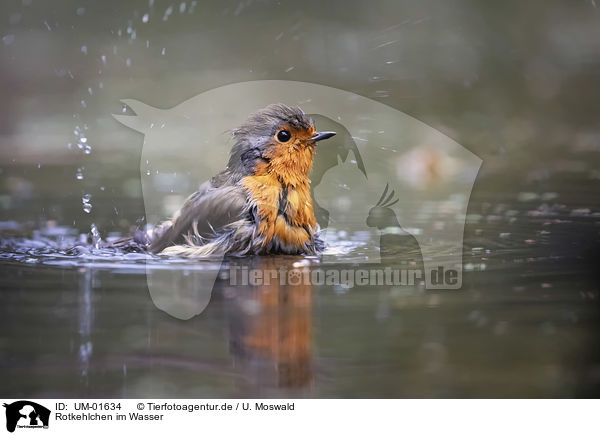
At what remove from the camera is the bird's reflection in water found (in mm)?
3135

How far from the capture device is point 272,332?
355 centimetres

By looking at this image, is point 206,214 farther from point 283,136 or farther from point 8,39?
point 8,39

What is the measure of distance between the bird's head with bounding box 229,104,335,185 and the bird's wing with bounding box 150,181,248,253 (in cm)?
21

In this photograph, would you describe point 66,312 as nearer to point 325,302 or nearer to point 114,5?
point 325,302

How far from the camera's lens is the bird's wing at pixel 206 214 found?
513cm

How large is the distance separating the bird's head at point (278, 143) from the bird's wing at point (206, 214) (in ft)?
0.70

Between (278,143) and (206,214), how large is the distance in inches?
26.6

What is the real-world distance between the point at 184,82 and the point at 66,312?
7.36m

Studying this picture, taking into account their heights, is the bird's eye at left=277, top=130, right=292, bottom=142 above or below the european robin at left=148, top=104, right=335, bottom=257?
above

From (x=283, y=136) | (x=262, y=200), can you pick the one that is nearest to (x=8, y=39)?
(x=283, y=136)

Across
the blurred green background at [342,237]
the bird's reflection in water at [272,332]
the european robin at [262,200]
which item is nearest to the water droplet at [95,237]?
the blurred green background at [342,237]

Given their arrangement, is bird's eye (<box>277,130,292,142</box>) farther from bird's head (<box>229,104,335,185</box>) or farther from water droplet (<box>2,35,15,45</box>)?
water droplet (<box>2,35,15,45</box>)

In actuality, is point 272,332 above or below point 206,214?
below

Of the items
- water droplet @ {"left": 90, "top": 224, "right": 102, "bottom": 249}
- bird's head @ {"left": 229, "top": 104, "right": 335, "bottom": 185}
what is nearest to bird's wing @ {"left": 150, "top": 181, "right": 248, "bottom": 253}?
bird's head @ {"left": 229, "top": 104, "right": 335, "bottom": 185}
